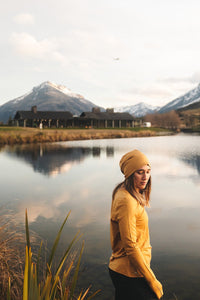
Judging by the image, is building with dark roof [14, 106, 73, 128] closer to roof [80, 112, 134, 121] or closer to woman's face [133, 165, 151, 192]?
roof [80, 112, 134, 121]

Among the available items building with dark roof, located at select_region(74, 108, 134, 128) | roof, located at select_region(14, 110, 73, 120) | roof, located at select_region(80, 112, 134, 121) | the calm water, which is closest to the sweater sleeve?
the calm water

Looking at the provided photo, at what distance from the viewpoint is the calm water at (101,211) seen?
5.38 metres

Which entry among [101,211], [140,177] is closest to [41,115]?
[101,211]

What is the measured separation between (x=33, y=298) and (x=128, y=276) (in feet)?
3.41

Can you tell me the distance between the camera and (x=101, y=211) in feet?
32.5

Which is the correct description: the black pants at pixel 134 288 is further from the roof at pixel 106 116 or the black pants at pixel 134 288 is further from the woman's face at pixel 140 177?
the roof at pixel 106 116

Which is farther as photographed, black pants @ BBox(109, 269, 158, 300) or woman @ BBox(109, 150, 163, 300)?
black pants @ BBox(109, 269, 158, 300)

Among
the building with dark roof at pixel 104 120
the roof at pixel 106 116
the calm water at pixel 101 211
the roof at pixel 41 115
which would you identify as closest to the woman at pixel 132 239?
the calm water at pixel 101 211

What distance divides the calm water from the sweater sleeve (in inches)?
91.2

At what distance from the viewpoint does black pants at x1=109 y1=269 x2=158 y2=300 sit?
111 inches

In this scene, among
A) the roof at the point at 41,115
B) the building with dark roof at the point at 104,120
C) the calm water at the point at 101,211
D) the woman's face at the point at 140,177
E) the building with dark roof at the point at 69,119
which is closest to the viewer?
the woman's face at the point at 140,177

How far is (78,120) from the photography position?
8775cm

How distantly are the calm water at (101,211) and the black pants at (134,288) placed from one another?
2045 millimetres

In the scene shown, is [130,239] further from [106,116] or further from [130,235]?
[106,116]
